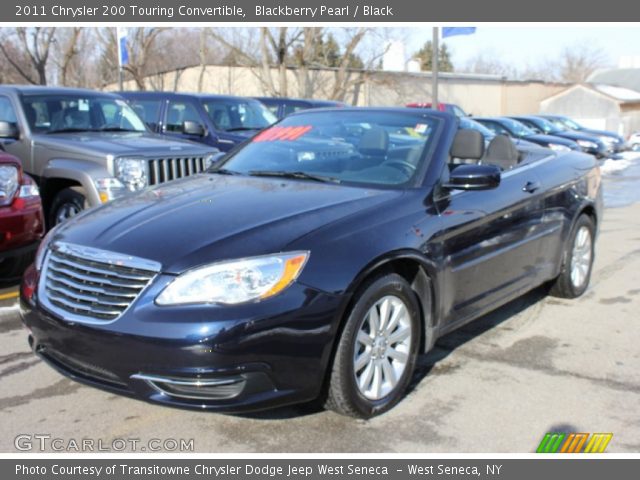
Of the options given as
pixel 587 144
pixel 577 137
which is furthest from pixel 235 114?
pixel 577 137

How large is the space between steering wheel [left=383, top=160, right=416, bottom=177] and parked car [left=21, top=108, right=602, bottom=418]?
1cm

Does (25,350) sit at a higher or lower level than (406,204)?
lower

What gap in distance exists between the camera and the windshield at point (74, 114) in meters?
7.86

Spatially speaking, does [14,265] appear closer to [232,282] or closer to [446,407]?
[232,282]

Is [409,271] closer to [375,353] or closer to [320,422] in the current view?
[375,353]

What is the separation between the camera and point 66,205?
23.8ft

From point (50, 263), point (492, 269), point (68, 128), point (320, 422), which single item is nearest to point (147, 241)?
point (50, 263)

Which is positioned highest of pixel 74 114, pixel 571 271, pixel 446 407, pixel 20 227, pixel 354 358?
pixel 74 114

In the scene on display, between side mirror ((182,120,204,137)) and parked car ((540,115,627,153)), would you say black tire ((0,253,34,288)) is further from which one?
parked car ((540,115,627,153))

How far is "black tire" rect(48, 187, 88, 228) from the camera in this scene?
281 inches

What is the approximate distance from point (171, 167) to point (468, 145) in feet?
12.9

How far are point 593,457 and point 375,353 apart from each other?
3.75ft

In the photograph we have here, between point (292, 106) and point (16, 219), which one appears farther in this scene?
point (292, 106)

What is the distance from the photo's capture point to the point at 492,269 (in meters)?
4.48
